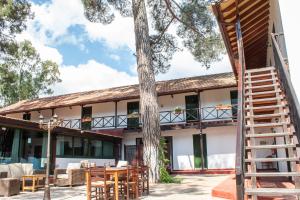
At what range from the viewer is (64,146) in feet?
50.5

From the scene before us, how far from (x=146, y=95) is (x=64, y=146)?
5.87 metres

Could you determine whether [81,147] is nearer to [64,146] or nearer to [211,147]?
[64,146]

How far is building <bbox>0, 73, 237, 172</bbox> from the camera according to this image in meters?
17.0

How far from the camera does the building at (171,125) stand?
17.0 metres

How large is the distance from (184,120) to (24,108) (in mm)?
12015

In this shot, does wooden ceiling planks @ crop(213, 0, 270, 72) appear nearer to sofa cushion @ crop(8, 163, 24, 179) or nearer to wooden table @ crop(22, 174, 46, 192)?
wooden table @ crop(22, 174, 46, 192)

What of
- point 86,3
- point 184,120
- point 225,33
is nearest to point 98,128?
point 184,120

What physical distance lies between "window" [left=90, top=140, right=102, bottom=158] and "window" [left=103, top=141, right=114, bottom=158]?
0.47m

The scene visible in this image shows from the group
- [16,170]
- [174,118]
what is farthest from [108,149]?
[16,170]

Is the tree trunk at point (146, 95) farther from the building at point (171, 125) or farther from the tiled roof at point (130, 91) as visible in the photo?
the tiled roof at point (130, 91)

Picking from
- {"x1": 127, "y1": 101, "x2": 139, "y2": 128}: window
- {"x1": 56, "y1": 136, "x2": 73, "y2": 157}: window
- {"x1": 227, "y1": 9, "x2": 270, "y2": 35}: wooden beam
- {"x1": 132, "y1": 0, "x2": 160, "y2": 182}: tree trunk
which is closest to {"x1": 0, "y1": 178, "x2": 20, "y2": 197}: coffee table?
{"x1": 132, "y1": 0, "x2": 160, "y2": 182}: tree trunk

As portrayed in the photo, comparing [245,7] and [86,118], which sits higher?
[245,7]

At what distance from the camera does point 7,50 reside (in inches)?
709

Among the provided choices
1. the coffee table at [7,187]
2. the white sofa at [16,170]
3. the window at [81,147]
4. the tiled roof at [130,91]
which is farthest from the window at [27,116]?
the coffee table at [7,187]
